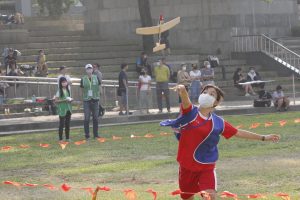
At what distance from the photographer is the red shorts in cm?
920

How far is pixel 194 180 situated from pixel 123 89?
17.9 metres

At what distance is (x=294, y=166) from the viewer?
14.4 metres

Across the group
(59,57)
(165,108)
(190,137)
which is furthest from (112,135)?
(59,57)

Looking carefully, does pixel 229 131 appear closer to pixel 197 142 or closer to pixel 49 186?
pixel 197 142

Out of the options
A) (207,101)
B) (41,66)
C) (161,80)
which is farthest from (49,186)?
(41,66)

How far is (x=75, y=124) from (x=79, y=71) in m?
9.43

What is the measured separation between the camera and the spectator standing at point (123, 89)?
26.9m

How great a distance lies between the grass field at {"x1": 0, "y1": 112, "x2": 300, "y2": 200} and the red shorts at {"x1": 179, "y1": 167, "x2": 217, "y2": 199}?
2.31 m

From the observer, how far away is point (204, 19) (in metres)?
39.5

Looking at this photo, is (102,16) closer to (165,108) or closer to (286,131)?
(165,108)

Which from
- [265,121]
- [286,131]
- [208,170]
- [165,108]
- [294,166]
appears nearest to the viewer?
[208,170]

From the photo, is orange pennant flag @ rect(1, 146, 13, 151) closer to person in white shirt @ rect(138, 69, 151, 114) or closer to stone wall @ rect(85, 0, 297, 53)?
person in white shirt @ rect(138, 69, 151, 114)

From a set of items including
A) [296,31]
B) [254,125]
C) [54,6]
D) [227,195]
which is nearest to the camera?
[227,195]

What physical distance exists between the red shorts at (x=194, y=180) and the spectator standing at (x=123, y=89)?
57.3 feet
